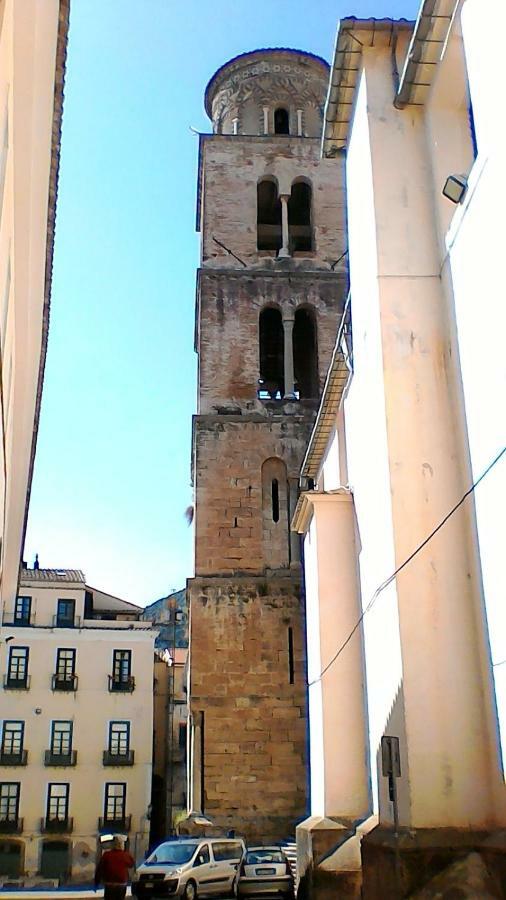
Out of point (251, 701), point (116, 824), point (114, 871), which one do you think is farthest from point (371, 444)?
point (116, 824)

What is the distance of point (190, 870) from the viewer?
49.0 ft

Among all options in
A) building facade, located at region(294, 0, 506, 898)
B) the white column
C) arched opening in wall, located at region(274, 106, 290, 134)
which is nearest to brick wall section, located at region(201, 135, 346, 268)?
arched opening in wall, located at region(274, 106, 290, 134)

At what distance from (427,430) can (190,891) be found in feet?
32.2

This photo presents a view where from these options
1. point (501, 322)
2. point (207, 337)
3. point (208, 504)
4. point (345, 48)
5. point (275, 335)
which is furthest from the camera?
point (275, 335)

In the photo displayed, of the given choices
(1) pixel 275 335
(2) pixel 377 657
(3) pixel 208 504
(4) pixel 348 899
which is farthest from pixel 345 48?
(1) pixel 275 335

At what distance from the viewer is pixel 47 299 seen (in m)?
11.9

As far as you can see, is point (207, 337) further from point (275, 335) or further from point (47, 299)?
point (47, 299)

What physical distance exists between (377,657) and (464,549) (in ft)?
5.57

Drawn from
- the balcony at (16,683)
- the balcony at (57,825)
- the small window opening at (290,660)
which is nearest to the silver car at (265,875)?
the small window opening at (290,660)

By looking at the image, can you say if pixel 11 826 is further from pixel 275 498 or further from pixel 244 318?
pixel 244 318

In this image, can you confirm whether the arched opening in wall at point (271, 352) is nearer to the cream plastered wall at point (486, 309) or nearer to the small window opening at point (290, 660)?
the small window opening at point (290, 660)

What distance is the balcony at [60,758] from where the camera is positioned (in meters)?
33.1

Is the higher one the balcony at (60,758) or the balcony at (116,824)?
the balcony at (60,758)

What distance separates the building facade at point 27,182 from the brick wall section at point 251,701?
9407 mm
